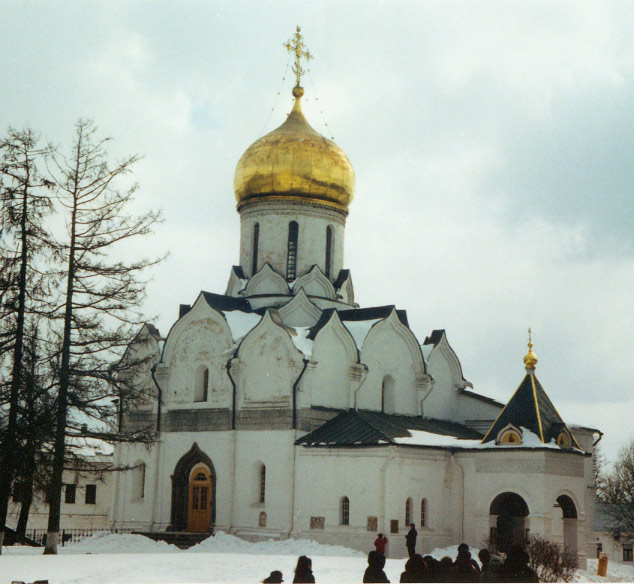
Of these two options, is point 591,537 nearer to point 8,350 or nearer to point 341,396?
point 341,396

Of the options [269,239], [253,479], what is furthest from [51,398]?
[269,239]

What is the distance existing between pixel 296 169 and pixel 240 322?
4804 millimetres

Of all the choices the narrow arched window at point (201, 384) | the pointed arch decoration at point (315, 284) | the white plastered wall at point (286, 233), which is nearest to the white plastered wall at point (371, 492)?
the narrow arched window at point (201, 384)

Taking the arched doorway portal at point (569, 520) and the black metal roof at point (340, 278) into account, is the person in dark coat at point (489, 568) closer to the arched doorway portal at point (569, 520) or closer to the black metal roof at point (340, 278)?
the arched doorway portal at point (569, 520)

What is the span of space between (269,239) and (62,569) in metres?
14.2

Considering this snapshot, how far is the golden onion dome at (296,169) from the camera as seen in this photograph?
27391mm

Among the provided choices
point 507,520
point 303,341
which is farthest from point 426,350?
point 507,520

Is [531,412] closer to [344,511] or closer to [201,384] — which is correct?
[344,511]

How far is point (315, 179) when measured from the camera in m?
27.5

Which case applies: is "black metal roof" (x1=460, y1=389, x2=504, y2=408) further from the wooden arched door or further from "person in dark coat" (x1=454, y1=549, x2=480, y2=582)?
"person in dark coat" (x1=454, y1=549, x2=480, y2=582)

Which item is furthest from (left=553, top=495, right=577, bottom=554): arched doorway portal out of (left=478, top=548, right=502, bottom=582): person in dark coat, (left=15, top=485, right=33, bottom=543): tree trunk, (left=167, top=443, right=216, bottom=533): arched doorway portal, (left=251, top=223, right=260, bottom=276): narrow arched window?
(left=478, top=548, right=502, bottom=582): person in dark coat

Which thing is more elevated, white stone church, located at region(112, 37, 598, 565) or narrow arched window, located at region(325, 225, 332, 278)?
narrow arched window, located at region(325, 225, 332, 278)

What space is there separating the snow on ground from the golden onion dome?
1006 centimetres

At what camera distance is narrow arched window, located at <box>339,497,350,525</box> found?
22516mm
